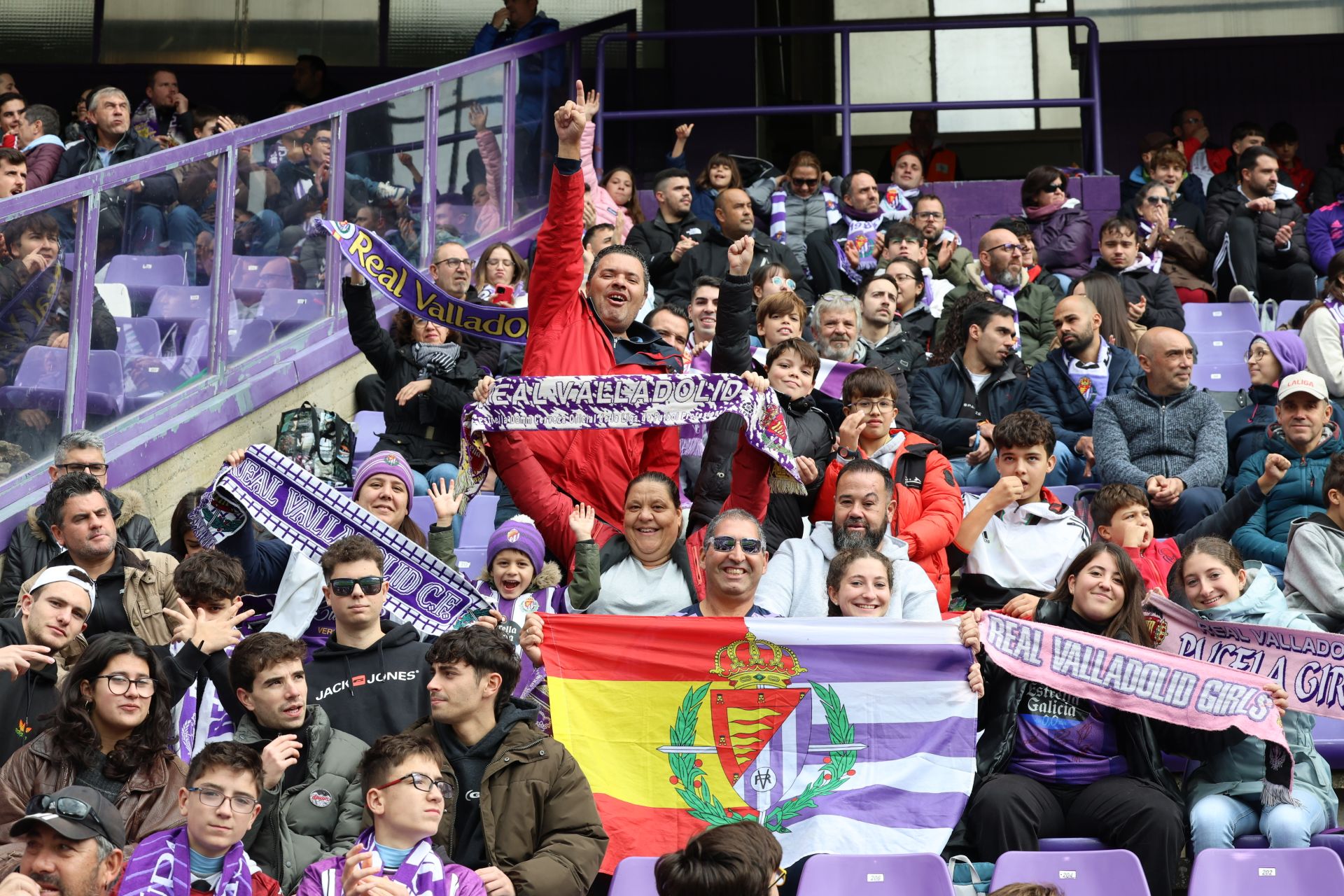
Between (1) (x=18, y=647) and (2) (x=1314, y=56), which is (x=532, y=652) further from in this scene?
(2) (x=1314, y=56)

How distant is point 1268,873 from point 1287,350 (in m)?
4.44

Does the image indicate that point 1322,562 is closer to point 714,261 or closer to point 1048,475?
point 1048,475

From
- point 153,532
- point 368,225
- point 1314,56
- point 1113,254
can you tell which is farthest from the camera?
point 1314,56

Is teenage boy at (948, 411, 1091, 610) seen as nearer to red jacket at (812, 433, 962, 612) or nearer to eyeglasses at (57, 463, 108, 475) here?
red jacket at (812, 433, 962, 612)

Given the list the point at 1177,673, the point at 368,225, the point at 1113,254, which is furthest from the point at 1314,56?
the point at 1177,673

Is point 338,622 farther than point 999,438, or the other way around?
point 999,438

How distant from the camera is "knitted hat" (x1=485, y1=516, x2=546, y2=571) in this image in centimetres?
688

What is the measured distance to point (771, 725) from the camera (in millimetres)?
6039

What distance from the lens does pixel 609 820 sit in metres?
5.93

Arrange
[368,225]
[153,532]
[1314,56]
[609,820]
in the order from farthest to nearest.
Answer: [1314,56] → [368,225] → [153,532] → [609,820]

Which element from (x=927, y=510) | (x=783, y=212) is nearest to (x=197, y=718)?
(x=927, y=510)

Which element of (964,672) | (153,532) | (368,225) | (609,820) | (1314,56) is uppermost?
(1314,56)

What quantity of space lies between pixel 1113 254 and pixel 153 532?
6.80 meters

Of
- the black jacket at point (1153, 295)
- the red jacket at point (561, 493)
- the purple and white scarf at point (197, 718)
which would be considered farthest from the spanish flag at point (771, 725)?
the black jacket at point (1153, 295)
